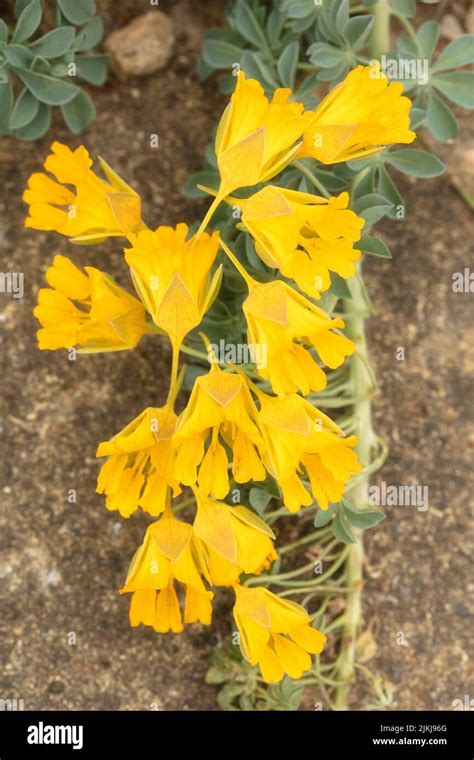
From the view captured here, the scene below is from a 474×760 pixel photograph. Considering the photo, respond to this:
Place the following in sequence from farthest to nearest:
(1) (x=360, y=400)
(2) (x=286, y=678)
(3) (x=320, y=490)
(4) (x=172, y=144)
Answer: (4) (x=172, y=144) → (1) (x=360, y=400) → (2) (x=286, y=678) → (3) (x=320, y=490)

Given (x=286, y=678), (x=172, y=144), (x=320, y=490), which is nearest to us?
(x=320, y=490)

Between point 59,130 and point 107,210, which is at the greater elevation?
point 59,130

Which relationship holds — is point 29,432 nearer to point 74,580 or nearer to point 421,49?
point 74,580

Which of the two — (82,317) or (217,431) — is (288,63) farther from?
(217,431)

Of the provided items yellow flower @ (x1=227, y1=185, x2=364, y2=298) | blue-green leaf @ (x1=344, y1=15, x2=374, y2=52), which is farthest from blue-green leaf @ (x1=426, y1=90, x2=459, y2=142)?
yellow flower @ (x1=227, y1=185, x2=364, y2=298)

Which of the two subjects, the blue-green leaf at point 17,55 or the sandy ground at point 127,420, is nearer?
the blue-green leaf at point 17,55

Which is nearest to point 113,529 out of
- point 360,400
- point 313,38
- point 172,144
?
point 360,400

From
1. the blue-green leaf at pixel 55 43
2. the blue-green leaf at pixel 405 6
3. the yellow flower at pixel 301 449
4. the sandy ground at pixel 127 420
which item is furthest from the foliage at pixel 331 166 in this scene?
the blue-green leaf at pixel 55 43

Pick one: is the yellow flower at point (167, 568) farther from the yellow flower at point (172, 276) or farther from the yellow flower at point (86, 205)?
the yellow flower at point (86, 205)
